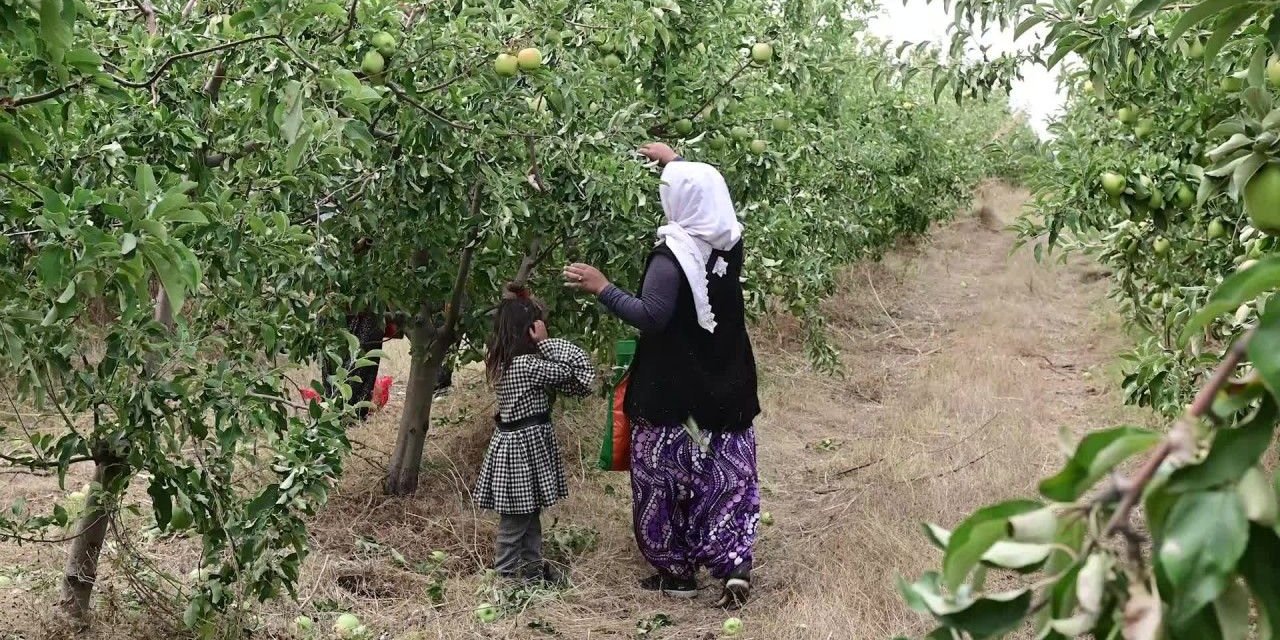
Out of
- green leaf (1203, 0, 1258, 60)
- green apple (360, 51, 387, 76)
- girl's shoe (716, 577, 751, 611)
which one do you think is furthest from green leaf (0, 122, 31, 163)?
girl's shoe (716, 577, 751, 611)

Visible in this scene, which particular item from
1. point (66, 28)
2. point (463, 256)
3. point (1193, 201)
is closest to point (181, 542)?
point (463, 256)

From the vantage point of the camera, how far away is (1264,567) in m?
0.65

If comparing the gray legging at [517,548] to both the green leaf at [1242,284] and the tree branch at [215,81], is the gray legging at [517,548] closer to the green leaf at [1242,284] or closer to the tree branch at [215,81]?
the tree branch at [215,81]

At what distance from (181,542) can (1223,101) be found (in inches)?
139

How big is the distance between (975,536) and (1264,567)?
0.15 m

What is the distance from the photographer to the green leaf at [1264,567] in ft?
2.15

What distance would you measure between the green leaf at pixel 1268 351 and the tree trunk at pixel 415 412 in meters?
4.28

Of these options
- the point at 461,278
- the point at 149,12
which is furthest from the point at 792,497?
the point at 149,12

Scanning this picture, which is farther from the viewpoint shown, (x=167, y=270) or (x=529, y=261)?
(x=529, y=261)

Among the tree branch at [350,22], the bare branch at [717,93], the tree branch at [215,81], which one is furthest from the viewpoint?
the bare branch at [717,93]

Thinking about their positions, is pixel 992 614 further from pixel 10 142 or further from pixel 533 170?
pixel 533 170

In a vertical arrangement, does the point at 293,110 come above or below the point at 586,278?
above

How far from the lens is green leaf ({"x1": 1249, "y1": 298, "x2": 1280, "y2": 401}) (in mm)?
628

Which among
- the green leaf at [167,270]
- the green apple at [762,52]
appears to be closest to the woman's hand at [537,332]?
the green apple at [762,52]
